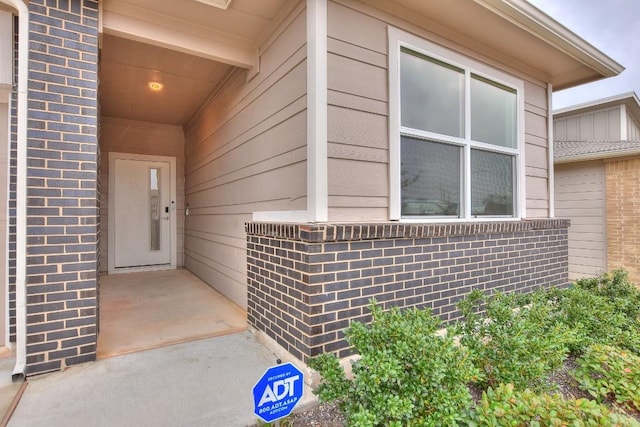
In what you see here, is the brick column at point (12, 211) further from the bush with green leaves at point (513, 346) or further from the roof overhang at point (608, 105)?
the roof overhang at point (608, 105)

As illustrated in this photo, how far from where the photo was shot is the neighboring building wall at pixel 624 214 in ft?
16.4

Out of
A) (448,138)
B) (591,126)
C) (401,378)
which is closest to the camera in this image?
(401,378)

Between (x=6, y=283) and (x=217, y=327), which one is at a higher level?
(x=6, y=283)

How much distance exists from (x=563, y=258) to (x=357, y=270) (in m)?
3.16

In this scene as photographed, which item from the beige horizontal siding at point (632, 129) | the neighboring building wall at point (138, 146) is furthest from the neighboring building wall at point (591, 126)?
the neighboring building wall at point (138, 146)

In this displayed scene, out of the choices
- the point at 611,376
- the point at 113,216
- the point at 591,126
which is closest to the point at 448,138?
the point at 611,376

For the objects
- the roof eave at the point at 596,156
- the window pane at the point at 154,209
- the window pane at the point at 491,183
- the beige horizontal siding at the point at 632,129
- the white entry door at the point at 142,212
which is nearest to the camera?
the window pane at the point at 491,183

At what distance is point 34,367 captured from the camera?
2072mm

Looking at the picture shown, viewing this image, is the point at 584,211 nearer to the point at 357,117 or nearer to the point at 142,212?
the point at 357,117

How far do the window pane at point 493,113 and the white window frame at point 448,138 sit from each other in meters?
0.05

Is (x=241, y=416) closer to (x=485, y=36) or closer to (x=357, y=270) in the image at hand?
(x=357, y=270)

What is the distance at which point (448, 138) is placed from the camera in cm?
286

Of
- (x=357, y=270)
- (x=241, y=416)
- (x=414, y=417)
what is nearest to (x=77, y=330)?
(x=241, y=416)

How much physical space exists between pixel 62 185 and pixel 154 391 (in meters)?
1.44
